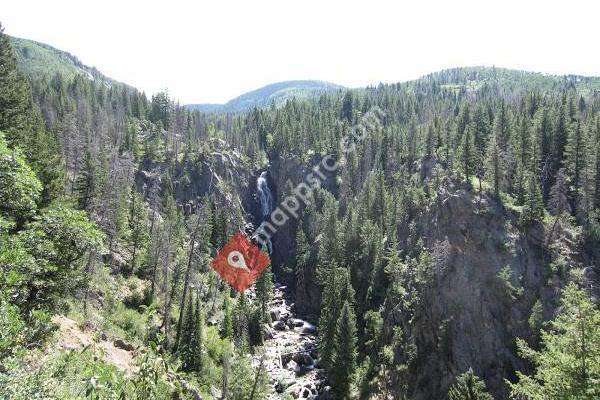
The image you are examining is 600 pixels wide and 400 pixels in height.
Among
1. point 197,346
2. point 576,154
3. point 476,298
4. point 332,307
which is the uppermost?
point 576,154

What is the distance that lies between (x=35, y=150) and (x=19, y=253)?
26.4 metres

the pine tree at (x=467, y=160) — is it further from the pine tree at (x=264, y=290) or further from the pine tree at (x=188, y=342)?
the pine tree at (x=188, y=342)

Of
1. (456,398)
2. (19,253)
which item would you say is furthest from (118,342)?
(456,398)

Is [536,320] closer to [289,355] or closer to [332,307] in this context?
[332,307]

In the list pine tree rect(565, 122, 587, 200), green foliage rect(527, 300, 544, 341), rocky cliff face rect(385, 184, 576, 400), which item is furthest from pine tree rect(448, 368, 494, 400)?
pine tree rect(565, 122, 587, 200)

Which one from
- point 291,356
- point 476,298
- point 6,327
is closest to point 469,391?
point 476,298

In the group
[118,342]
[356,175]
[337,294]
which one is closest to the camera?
[118,342]

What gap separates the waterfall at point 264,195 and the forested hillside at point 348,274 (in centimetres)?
1666

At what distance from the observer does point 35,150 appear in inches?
1422

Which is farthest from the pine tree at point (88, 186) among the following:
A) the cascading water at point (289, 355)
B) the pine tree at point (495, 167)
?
the pine tree at point (495, 167)

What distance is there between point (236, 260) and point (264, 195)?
172 ft

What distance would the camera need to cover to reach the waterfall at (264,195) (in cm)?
13888

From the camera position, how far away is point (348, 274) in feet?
237

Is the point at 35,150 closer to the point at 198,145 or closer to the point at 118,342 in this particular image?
the point at 118,342
